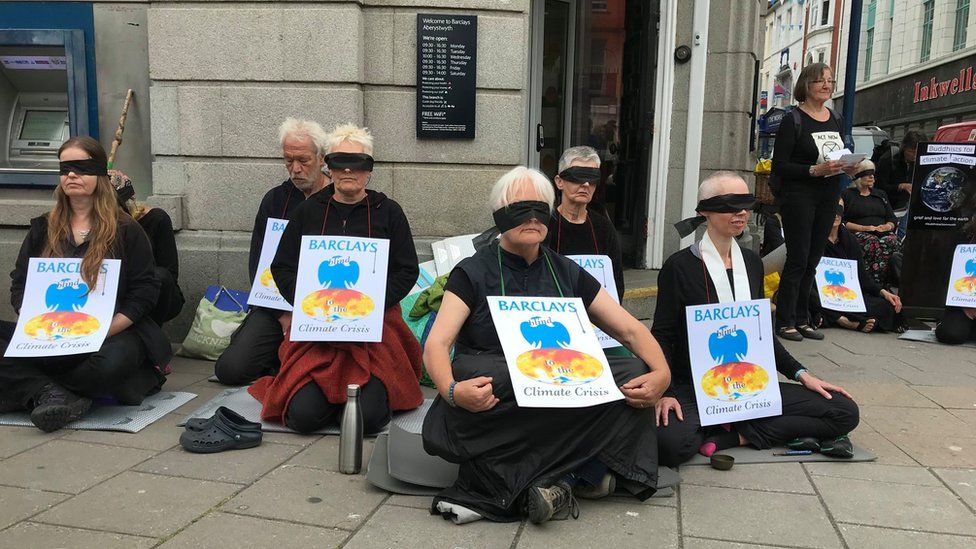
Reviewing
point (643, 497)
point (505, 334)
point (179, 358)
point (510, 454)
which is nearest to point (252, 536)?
point (510, 454)

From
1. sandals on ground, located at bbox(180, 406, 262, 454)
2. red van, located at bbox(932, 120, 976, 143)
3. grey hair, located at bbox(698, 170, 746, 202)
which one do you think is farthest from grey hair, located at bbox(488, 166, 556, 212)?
red van, located at bbox(932, 120, 976, 143)

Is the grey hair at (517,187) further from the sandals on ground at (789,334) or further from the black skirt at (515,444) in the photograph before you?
the sandals on ground at (789,334)

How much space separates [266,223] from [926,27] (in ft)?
100

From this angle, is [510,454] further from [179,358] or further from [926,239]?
[926,239]

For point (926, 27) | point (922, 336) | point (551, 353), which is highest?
point (926, 27)

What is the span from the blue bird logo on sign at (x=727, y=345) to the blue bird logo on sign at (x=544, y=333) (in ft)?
3.29

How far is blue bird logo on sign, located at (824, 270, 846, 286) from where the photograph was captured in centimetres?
762

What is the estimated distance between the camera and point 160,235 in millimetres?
5645

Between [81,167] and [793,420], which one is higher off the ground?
[81,167]

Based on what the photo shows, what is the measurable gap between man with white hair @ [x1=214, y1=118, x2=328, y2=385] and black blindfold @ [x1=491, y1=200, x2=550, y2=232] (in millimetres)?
2027

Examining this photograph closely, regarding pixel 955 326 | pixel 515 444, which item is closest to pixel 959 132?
pixel 955 326

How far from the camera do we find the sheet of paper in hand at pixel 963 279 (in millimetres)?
6945

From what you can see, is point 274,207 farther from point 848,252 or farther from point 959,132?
point 959,132

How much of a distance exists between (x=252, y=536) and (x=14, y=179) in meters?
5.13
